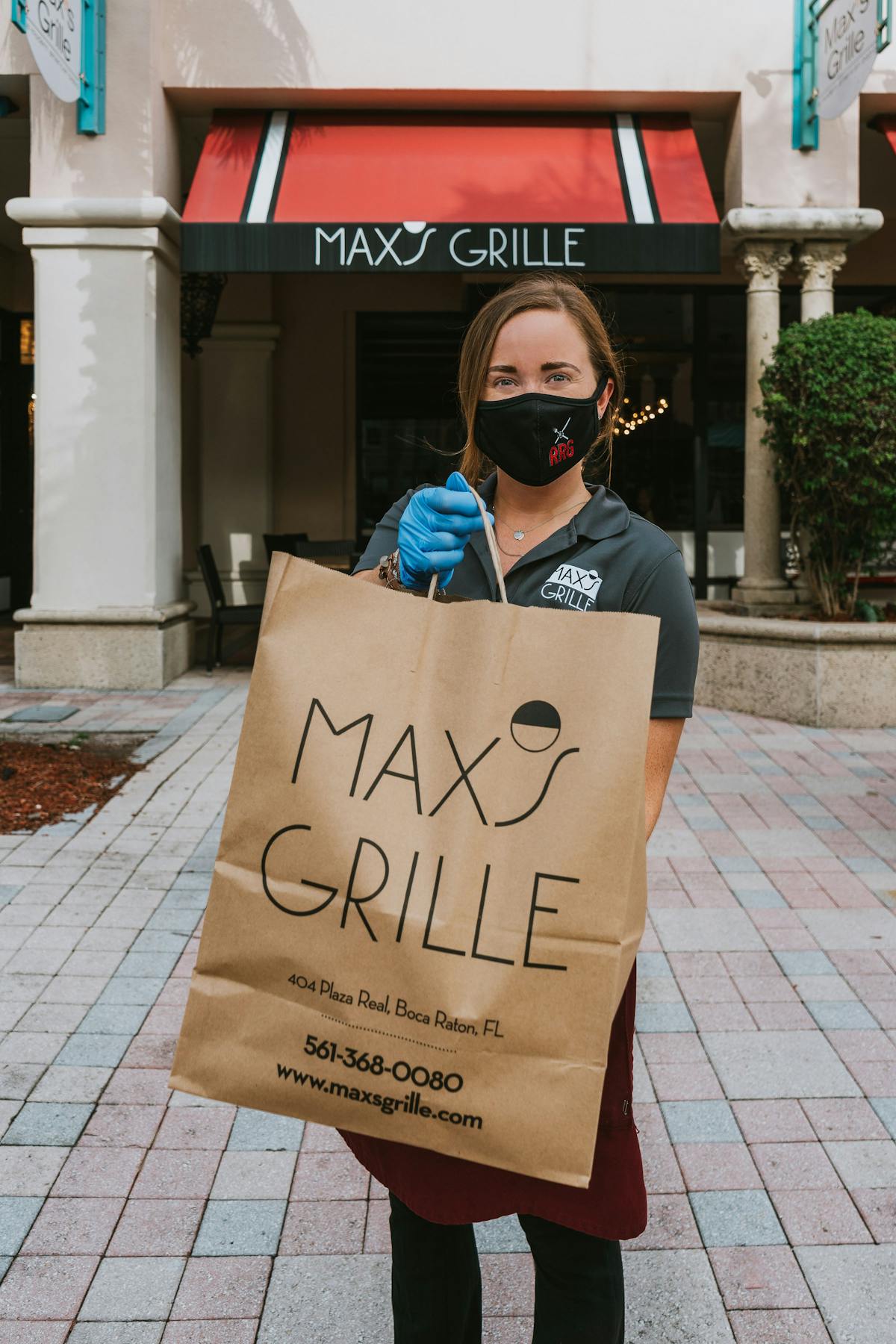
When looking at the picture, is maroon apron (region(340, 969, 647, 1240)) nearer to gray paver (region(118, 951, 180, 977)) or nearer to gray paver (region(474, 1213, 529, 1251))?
gray paver (region(474, 1213, 529, 1251))

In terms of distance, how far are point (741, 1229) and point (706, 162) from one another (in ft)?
34.5

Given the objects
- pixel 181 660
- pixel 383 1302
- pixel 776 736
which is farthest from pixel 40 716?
pixel 383 1302

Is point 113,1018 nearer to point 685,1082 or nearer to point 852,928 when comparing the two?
point 685,1082

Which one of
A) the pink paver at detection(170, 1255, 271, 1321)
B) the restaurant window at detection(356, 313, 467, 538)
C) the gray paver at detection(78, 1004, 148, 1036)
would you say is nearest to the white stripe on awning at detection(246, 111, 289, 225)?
the restaurant window at detection(356, 313, 467, 538)

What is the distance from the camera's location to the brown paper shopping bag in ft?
4.95

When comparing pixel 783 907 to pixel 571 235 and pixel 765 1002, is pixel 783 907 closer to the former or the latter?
pixel 765 1002

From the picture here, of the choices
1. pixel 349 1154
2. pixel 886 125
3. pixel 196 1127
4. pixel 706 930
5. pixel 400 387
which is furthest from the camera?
pixel 400 387

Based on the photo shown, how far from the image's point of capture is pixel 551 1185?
1706 millimetres

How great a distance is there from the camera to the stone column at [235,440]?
41.5 ft

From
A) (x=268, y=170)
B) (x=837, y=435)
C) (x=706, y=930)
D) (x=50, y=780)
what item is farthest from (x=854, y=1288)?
(x=268, y=170)

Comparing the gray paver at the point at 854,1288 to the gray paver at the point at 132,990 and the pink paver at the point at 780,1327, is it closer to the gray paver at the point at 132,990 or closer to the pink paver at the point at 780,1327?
the pink paver at the point at 780,1327

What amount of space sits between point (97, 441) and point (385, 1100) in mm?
8317

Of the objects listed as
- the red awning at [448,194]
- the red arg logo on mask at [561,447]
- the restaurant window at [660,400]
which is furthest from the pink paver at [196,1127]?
the restaurant window at [660,400]

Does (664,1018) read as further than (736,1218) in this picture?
Yes
